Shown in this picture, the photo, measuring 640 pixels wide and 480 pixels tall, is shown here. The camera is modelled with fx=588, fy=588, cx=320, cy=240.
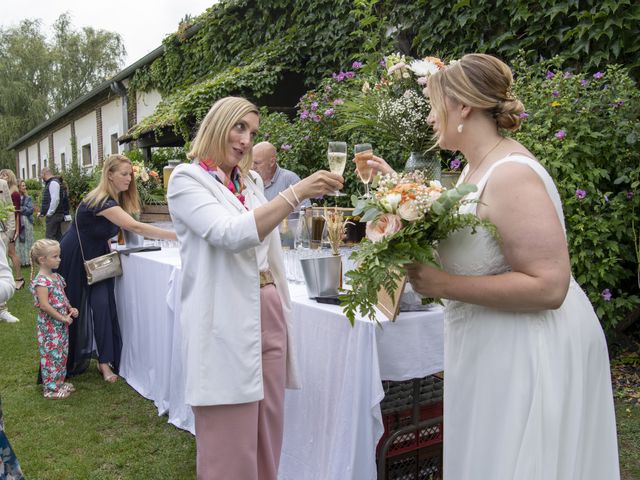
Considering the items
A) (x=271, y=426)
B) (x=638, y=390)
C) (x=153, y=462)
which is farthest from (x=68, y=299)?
(x=638, y=390)

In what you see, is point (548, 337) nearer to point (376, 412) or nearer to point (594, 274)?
point (376, 412)

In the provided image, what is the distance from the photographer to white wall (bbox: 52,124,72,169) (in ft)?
87.3

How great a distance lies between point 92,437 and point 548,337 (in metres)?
3.39

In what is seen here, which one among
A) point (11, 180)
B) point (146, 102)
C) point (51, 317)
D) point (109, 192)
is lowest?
point (51, 317)

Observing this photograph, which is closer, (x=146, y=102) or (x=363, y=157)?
(x=363, y=157)

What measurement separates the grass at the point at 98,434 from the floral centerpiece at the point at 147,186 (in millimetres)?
1756

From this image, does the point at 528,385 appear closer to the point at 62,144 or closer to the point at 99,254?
the point at 99,254

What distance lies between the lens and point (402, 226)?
5.25ft

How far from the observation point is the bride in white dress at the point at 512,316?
1544 millimetres

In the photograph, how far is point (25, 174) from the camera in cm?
3822

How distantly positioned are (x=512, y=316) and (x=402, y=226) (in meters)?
0.41

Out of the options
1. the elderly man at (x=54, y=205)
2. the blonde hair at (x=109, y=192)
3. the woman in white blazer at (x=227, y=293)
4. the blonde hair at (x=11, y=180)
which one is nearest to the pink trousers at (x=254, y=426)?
the woman in white blazer at (x=227, y=293)

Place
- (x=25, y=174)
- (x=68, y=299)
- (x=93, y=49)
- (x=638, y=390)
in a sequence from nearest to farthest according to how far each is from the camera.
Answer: (x=638, y=390) < (x=68, y=299) < (x=93, y=49) < (x=25, y=174)

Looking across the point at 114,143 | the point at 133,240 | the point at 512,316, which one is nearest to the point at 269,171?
the point at 133,240
